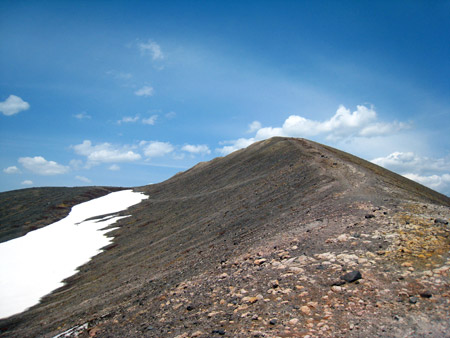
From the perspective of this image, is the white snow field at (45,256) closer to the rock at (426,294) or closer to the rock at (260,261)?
the rock at (260,261)

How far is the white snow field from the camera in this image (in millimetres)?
28375

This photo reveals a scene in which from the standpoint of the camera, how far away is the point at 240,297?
993 cm

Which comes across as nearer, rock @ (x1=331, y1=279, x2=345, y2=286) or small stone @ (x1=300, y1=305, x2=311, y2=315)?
small stone @ (x1=300, y1=305, x2=311, y2=315)

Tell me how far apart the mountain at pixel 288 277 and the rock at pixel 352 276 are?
3 centimetres

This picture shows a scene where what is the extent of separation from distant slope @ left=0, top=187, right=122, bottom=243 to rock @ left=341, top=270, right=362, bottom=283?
62.1 metres

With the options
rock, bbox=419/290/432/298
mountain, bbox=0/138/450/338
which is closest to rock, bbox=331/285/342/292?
mountain, bbox=0/138/450/338

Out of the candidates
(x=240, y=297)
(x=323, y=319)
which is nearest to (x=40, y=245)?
(x=240, y=297)

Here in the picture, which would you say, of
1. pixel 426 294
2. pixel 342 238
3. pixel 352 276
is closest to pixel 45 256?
pixel 342 238

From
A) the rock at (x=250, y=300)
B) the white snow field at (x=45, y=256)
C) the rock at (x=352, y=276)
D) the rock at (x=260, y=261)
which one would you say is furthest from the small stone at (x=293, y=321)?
the white snow field at (x=45, y=256)

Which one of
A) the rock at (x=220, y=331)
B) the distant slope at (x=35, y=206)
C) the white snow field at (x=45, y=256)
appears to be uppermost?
Result: the distant slope at (x=35, y=206)

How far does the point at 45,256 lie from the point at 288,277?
137 feet

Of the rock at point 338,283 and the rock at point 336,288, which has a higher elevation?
the rock at point 338,283

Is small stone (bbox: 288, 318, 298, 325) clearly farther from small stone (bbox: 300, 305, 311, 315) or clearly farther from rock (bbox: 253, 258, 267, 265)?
rock (bbox: 253, 258, 267, 265)

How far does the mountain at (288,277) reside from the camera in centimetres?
789
